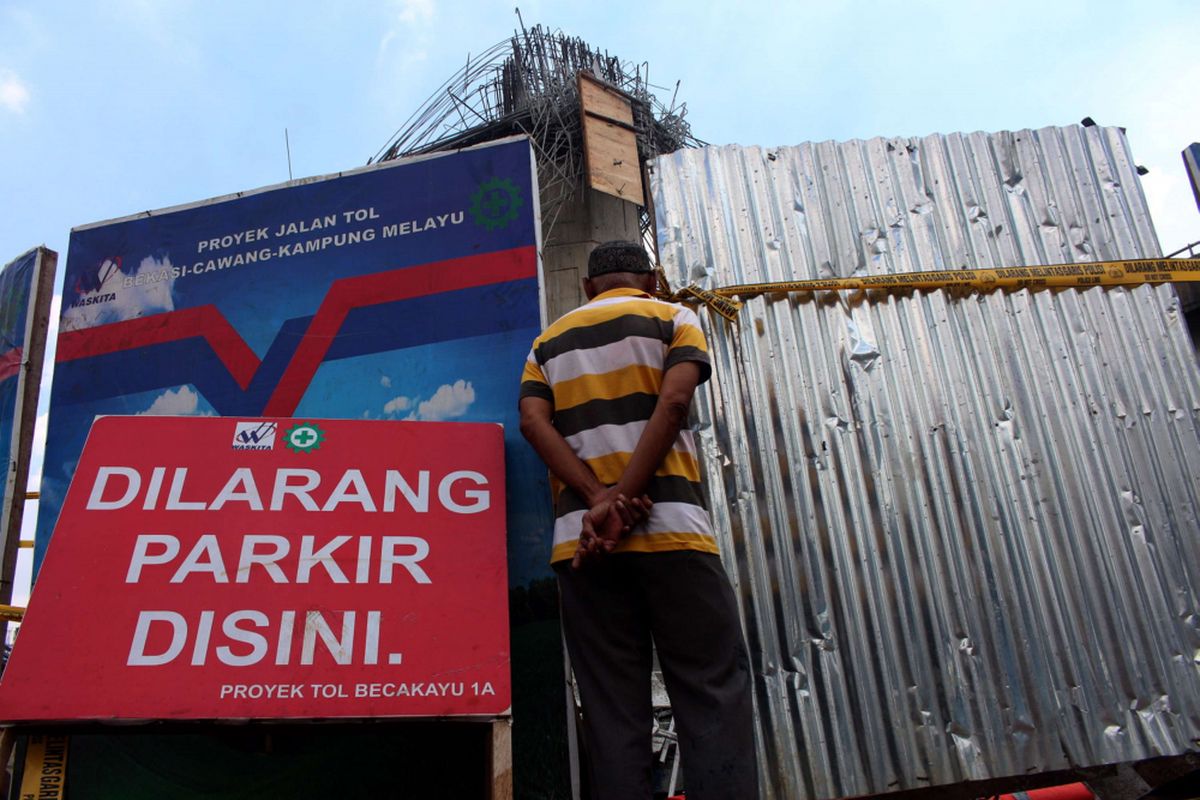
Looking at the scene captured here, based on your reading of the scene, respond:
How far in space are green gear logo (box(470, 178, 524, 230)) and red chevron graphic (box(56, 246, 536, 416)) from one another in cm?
15

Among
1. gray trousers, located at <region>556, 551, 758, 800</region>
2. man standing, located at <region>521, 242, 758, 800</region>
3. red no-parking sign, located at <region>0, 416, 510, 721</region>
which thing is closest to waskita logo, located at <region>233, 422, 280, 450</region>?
red no-parking sign, located at <region>0, 416, 510, 721</region>

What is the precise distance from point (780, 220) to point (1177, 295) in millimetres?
1761

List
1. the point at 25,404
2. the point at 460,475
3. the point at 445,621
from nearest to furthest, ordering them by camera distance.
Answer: the point at 445,621, the point at 460,475, the point at 25,404

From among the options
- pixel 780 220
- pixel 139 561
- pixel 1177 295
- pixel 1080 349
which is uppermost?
pixel 780 220

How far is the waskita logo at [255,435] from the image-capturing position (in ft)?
8.50

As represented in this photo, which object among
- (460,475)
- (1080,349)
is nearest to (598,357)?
(460,475)

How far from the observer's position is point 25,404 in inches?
146

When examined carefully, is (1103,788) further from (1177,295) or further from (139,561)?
(139,561)

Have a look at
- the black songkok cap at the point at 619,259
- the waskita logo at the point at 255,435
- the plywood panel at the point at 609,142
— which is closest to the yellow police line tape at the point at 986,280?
the black songkok cap at the point at 619,259

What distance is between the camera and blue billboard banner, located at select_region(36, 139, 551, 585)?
10.6 ft

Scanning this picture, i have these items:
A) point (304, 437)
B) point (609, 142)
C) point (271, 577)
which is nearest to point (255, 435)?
point (304, 437)

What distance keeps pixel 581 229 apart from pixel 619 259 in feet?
22.6

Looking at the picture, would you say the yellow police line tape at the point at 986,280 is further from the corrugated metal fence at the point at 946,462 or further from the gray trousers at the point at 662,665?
the gray trousers at the point at 662,665

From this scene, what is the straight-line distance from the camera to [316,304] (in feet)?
11.3
